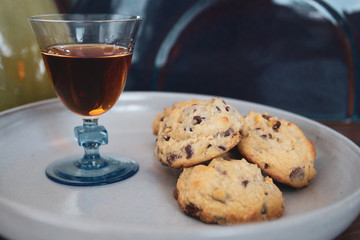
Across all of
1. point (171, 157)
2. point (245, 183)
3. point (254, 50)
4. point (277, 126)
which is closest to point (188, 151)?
point (171, 157)

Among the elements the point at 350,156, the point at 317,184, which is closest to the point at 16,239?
A: the point at 317,184

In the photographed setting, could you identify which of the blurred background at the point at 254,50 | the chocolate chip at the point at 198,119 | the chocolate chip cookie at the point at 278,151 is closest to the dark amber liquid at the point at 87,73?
the chocolate chip at the point at 198,119

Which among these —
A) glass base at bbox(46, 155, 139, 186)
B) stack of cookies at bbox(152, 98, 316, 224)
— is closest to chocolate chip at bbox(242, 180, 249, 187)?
stack of cookies at bbox(152, 98, 316, 224)

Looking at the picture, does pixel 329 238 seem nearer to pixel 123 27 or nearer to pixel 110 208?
pixel 110 208

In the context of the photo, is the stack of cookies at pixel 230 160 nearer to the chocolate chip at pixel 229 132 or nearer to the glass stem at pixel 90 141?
the chocolate chip at pixel 229 132

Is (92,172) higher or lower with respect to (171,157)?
lower

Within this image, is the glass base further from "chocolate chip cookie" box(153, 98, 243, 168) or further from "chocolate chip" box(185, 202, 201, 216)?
"chocolate chip" box(185, 202, 201, 216)

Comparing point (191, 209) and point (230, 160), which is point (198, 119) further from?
point (191, 209)
